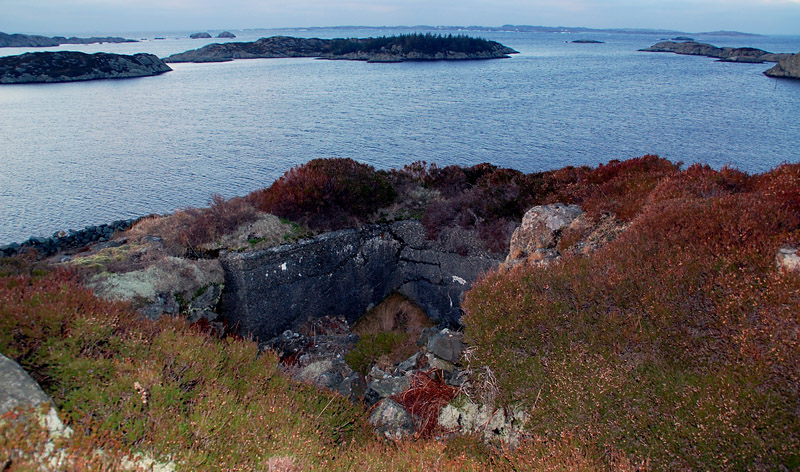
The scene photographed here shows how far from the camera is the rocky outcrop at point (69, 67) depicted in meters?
56.2

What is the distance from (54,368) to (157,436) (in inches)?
65.0

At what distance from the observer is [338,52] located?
114 meters

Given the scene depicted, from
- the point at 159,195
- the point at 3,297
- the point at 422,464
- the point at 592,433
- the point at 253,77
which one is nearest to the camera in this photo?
the point at 422,464

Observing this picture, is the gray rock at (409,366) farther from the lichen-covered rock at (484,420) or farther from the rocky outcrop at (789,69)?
the rocky outcrop at (789,69)

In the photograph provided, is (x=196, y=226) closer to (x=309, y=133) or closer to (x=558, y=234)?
(x=558, y=234)

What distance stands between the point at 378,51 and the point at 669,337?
11239 centimetres

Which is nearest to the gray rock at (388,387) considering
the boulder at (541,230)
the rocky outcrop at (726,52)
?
the boulder at (541,230)

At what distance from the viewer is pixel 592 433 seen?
4738 mm

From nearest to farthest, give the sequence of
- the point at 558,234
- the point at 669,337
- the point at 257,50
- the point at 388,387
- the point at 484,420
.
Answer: the point at 669,337 < the point at 484,420 < the point at 388,387 < the point at 558,234 < the point at 257,50

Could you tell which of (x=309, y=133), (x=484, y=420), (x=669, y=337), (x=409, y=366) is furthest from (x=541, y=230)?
(x=309, y=133)

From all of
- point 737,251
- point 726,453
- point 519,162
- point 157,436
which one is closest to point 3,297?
→ point 157,436

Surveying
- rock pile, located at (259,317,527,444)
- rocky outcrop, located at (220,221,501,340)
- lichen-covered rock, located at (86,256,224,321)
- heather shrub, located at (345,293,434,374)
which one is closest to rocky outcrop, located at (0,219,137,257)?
lichen-covered rock, located at (86,256,224,321)

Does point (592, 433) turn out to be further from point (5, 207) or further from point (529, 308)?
point (5, 207)

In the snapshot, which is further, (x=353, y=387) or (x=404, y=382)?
(x=353, y=387)
